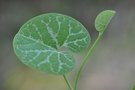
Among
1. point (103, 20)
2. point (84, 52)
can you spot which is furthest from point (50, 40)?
point (84, 52)

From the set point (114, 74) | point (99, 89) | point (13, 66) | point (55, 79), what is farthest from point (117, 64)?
point (13, 66)

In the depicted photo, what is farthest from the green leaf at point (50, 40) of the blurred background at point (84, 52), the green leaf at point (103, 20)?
the blurred background at point (84, 52)

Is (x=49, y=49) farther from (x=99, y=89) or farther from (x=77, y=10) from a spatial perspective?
(x=77, y=10)

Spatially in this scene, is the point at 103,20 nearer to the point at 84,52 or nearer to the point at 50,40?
the point at 50,40

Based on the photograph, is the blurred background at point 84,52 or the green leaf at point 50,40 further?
the blurred background at point 84,52

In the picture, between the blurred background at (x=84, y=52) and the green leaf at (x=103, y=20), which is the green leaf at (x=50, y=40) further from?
the blurred background at (x=84, y=52)

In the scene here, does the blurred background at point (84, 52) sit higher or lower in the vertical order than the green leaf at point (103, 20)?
lower
